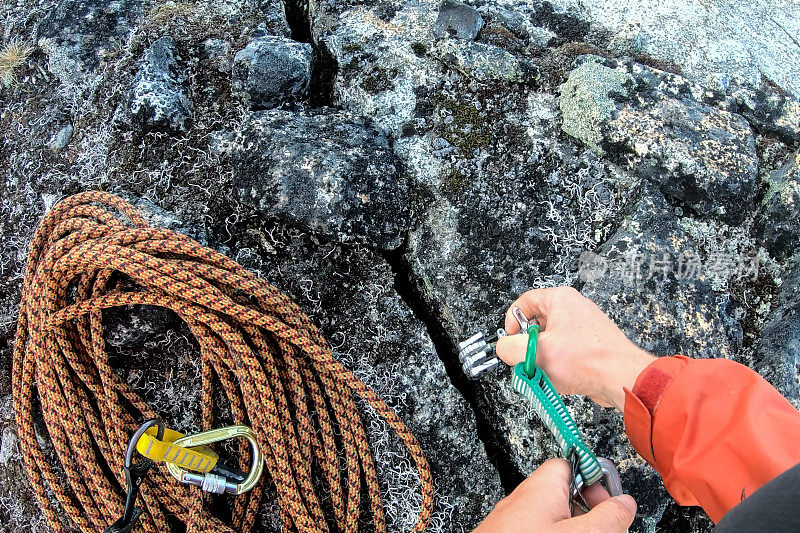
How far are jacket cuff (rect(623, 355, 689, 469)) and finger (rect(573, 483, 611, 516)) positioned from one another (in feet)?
0.56

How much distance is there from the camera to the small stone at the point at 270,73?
94.3 inches

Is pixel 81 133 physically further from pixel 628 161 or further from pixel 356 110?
pixel 628 161

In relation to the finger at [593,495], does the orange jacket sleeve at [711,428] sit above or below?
above

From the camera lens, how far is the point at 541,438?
2.14m

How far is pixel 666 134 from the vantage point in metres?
2.26

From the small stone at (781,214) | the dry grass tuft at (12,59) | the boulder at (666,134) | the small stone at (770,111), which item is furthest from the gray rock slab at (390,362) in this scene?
the small stone at (770,111)

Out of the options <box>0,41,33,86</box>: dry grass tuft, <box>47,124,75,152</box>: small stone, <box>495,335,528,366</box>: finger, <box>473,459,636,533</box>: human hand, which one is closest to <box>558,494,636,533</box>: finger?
<box>473,459,636,533</box>: human hand

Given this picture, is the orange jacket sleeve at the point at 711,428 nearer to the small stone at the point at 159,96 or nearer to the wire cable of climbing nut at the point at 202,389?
the wire cable of climbing nut at the point at 202,389

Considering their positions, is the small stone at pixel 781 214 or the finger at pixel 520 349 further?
the small stone at pixel 781 214

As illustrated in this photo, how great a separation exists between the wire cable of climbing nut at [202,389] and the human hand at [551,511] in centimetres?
53

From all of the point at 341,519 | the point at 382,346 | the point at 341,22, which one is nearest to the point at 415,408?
the point at 382,346

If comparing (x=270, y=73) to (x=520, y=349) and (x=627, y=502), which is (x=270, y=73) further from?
(x=627, y=502)

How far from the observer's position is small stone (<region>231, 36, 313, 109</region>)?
7.86 ft

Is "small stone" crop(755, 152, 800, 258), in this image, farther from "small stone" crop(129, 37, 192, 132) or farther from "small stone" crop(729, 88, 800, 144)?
"small stone" crop(129, 37, 192, 132)
